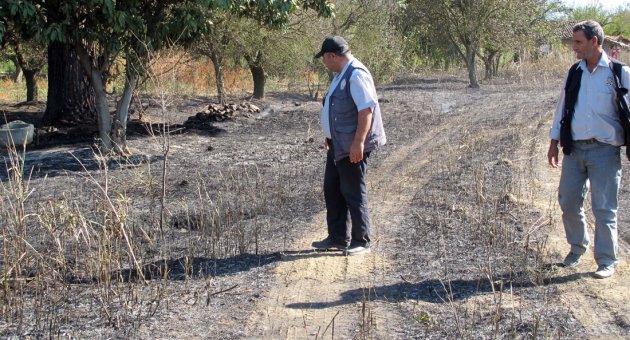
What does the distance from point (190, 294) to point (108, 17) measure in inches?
224

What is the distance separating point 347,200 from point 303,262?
59 centimetres

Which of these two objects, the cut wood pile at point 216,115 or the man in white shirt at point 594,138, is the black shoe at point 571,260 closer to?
the man in white shirt at point 594,138

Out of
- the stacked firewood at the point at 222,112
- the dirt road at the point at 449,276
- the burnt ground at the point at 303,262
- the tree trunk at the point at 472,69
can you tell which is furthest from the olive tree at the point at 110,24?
the tree trunk at the point at 472,69

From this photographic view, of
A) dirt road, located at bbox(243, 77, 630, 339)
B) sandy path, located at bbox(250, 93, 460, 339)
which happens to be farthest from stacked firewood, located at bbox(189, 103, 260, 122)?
sandy path, located at bbox(250, 93, 460, 339)

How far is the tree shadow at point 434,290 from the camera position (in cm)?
506

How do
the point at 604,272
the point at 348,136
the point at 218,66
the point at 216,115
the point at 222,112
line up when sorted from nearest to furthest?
the point at 604,272 → the point at 348,136 → the point at 216,115 → the point at 222,112 → the point at 218,66

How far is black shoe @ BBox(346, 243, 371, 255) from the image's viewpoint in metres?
6.03

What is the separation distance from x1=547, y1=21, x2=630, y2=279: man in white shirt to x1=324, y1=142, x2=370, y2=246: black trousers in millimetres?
1482

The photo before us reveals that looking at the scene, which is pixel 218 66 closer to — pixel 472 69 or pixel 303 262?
pixel 472 69

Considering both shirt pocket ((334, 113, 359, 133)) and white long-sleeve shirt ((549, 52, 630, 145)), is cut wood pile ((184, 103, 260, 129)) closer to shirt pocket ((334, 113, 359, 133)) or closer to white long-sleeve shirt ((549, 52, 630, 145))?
shirt pocket ((334, 113, 359, 133))

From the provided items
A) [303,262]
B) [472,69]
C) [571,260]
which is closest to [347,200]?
[303,262]

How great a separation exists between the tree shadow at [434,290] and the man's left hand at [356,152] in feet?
3.16

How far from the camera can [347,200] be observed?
19.5 ft

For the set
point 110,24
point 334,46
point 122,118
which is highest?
point 110,24
